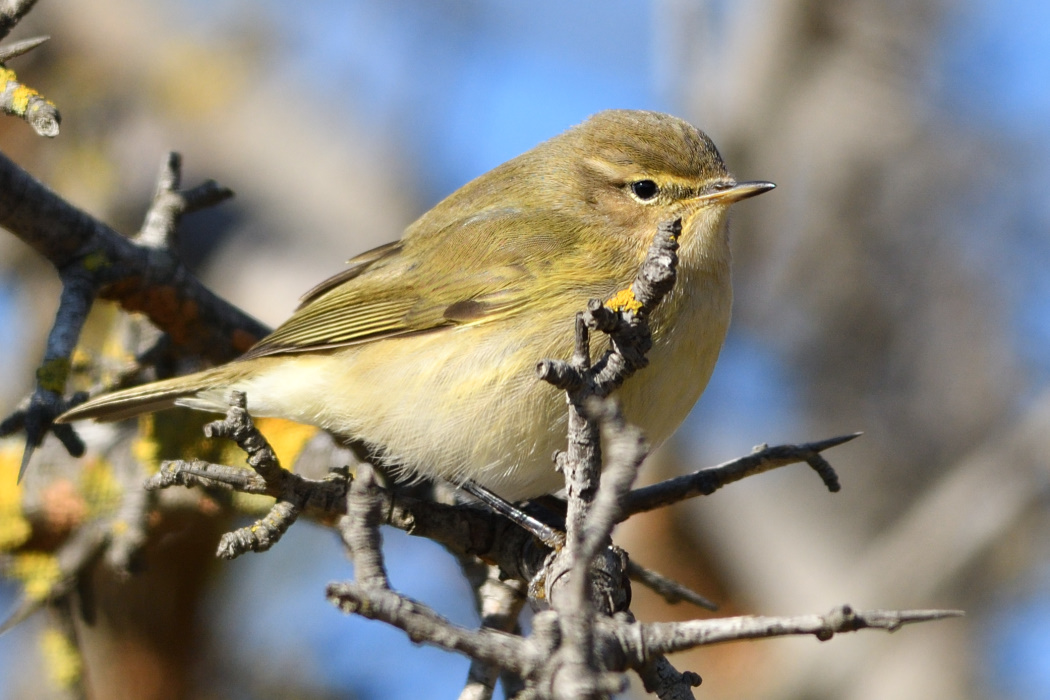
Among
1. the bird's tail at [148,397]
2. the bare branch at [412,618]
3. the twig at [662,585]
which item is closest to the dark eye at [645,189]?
the twig at [662,585]

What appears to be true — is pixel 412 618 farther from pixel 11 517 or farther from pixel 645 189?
pixel 11 517

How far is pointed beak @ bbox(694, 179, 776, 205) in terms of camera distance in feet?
11.4

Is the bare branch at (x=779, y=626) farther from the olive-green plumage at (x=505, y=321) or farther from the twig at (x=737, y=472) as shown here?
the olive-green plumage at (x=505, y=321)

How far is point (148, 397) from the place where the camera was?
365 centimetres

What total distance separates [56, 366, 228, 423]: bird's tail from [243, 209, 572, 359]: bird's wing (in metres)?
0.16

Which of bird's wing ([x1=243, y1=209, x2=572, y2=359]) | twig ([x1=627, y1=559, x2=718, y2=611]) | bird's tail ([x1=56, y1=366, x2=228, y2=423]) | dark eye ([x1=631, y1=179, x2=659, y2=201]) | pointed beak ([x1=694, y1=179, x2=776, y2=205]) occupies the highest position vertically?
dark eye ([x1=631, y1=179, x2=659, y2=201])

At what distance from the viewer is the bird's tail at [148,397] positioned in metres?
3.58

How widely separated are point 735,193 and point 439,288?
3.67 ft

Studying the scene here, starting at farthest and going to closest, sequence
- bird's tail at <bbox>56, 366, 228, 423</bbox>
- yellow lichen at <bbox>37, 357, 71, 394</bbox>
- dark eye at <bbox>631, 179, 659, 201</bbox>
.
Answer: dark eye at <bbox>631, 179, 659, 201</bbox> → bird's tail at <bbox>56, 366, 228, 423</bbox> → yellow lichen at <bbox>37, 357, 71, 394</bbox>

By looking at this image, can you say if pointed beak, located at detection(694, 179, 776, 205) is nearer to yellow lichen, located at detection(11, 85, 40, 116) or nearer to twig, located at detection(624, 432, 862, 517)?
twig, located at detection(624, 432, 862, 517)

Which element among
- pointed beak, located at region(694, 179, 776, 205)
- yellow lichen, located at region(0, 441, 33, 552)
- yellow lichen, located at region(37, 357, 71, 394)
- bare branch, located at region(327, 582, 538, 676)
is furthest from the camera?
yellow lichen, located at region(0, 441, 33, 552)

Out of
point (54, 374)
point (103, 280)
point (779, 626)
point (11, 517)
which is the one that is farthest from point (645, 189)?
point (11, 517)

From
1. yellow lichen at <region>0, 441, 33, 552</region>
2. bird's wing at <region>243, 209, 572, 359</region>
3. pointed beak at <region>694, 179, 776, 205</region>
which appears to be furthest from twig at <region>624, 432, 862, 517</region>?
yellow lichen at <region>0, 441, 33, 552</region>

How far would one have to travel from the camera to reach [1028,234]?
7961 millimetres
